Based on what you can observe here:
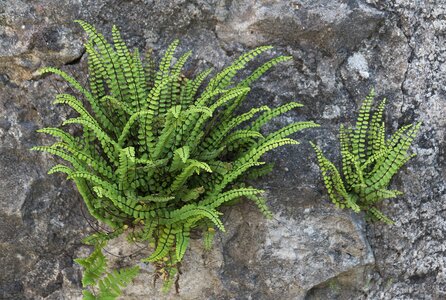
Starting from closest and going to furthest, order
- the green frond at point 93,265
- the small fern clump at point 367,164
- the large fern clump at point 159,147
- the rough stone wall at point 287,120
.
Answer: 1. the large fern clump at point 159,147
2. the green frond at point 93,265
3. the small fern clump at point 367,164
4. the rough stone wall at point 287,120

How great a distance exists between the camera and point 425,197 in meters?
5.00

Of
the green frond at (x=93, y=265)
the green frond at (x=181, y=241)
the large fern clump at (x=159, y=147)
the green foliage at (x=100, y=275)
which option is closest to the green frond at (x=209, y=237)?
the large fern clump at (x=159, y=147)

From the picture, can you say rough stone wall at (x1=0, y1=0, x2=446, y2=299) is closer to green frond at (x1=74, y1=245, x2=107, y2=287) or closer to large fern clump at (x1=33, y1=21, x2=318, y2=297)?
large fern clump at (x1=33, y1=21, x2=318, y2=297)

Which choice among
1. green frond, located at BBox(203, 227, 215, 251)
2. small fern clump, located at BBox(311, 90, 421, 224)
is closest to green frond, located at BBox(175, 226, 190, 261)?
green frond, located at BBox(203, 227, 215, 251)

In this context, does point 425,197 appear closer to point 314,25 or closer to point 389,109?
point 389,109

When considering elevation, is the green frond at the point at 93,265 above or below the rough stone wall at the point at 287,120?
below

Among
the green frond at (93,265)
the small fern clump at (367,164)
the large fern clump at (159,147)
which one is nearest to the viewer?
the large fern clump at (159,147)

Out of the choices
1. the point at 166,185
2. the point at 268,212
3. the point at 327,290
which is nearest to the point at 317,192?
the point at 268,212

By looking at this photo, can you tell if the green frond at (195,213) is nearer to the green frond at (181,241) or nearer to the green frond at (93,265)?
the green frond at (181,241)

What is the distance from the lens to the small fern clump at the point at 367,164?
4578 millimetres

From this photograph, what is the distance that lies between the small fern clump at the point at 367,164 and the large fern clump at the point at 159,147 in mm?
503

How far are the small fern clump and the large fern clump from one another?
1.65ft

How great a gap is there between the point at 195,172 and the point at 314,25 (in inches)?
62.2

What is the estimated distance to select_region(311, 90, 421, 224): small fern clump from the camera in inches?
180
